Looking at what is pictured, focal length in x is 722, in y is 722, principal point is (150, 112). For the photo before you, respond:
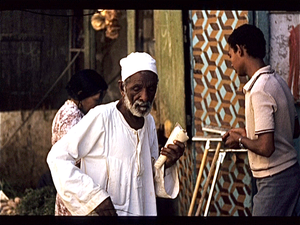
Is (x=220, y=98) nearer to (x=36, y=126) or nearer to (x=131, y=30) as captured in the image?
(x=131, y=30)

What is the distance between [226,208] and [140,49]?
308cm

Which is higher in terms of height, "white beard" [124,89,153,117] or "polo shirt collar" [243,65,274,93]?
"polo shirt collar" [243,65,274,93]

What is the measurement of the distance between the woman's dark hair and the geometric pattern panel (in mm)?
1322

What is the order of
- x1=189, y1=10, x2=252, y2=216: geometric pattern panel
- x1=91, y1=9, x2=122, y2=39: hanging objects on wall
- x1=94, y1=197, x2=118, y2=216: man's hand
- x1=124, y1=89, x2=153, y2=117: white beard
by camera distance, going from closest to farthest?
1. x1=94, y1=197, x2=118, y2=216: man's hand
2. x1=124, y1=89, x2=153, y2=117: white beard
3. x1=189, y1=10, x2=252, y2=216: geometric pattern panel
4. x1=91, y1=9, x2=122, y2=39: hanging objects on wall

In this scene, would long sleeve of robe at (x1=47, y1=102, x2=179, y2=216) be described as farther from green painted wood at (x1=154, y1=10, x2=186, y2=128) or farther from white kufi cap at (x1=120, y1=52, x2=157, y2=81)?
green painted wood at (x1=154, y1=10, x2=186, y2=128)

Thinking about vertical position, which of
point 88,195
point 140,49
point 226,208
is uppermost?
point 140,49

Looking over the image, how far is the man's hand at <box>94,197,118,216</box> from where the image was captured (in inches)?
161

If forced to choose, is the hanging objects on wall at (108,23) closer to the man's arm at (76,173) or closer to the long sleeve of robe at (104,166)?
the long sleeve of robe at (104,166)

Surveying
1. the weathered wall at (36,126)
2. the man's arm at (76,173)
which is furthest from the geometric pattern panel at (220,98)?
the weathered wall at (36,126)

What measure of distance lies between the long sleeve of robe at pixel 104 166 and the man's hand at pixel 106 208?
0.07 feet

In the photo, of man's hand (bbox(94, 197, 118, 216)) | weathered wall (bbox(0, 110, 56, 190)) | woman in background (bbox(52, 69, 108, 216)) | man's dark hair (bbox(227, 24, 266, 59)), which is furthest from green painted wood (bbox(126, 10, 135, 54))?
man's hand (bbox(94, 197, 118, 216))
